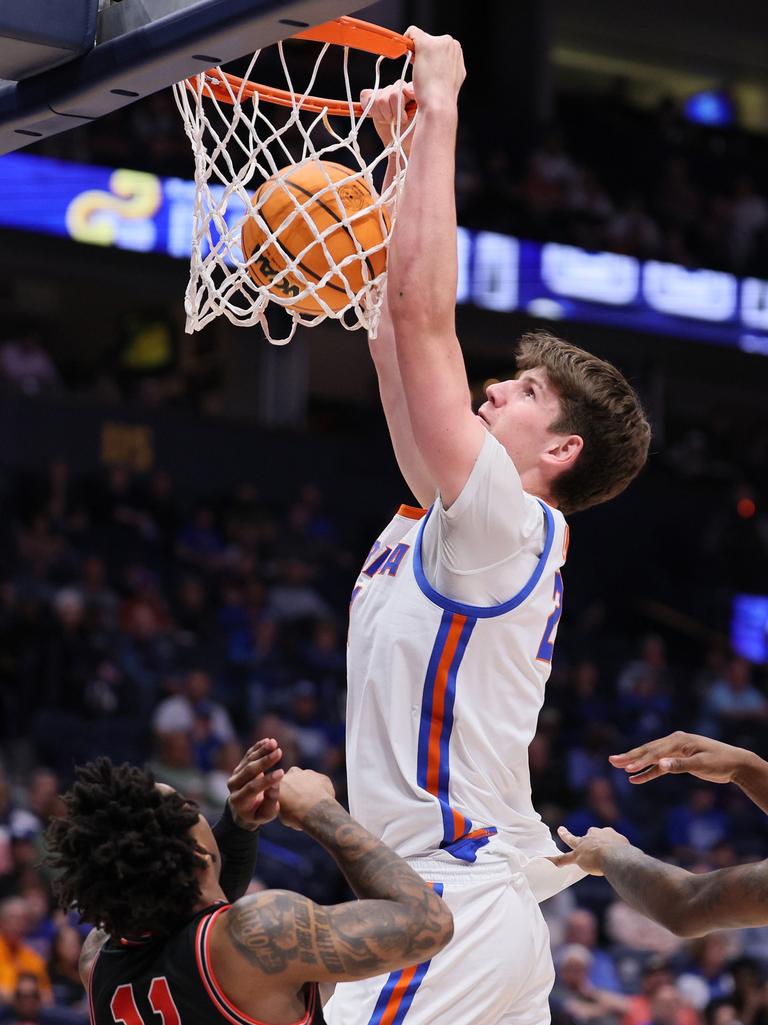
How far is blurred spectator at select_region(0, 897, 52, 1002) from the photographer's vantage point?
7.36 meters

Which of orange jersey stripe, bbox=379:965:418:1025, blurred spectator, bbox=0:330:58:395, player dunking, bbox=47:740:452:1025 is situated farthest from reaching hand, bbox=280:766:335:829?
blurred spectator, bbox=0:330:58:395

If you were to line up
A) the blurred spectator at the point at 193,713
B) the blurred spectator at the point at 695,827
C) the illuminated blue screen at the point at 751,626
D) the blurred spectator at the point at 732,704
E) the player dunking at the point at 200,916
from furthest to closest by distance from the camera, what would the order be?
the illuminated blue screen at the point at 751,626 → the blurred spectator at the point at 732,704 → the blurred spectator at the point at 695,827 → the blurred spectator at the point at 193,713 → the player dunking at the point at 200,916

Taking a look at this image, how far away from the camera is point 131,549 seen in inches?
480

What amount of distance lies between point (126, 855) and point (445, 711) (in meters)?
0.65

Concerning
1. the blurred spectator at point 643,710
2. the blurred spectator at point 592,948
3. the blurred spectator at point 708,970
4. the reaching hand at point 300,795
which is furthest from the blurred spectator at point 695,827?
the reaching hand at point 300,795

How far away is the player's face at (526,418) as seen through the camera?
3.13m

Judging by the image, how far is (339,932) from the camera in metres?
2.51

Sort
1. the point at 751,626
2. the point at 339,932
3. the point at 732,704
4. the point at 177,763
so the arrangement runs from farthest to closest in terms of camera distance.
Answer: the point at 751,626 → the point at 732,704 → the point at 177,763 → the point at 339,932

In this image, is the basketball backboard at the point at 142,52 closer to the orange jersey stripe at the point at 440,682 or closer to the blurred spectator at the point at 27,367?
the orange jersey stripe at the point at 440,682

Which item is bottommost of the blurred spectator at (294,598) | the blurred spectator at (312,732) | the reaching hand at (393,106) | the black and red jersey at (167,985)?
the blurred spectator at (312,732)

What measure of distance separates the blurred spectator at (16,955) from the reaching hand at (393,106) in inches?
205

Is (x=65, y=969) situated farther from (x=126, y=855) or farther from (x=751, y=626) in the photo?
(x=751, y=626)

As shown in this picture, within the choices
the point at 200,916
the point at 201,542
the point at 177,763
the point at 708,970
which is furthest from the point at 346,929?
the point at 201,542

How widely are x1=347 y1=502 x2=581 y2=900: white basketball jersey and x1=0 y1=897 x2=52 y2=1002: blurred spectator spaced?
5007 millimetres
